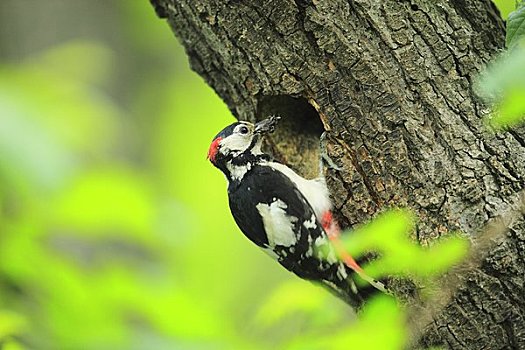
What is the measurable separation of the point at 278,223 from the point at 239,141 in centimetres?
41

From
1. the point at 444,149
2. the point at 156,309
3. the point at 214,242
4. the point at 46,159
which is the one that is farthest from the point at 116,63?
the point at 46,159

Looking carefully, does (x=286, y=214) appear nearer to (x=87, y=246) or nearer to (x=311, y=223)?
(x=311, y=223)

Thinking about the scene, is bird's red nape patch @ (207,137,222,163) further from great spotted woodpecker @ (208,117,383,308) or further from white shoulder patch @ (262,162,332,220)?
white shoulder patch @ (262,162,332,220)

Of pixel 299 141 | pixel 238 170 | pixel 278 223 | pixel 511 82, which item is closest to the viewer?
pixel 511 82

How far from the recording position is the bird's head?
115 inches

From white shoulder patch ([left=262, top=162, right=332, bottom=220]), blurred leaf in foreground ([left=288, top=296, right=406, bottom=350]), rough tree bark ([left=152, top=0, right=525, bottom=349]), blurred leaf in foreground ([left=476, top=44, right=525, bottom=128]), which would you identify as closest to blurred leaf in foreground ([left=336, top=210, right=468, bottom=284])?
blurred leaf in foreground ([left=288, top=296, right=406, bottom=350])

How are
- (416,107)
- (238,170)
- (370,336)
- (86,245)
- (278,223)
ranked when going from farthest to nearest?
(86,245) → (238,170) → (278,223) → (416,107) → (370,336)

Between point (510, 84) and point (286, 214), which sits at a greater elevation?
point (286, 214)

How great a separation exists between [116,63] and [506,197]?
4116 millimetres

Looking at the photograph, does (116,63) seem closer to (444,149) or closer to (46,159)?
(444,149)

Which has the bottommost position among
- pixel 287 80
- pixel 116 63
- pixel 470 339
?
pixel 470 339

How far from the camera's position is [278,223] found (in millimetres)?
3021

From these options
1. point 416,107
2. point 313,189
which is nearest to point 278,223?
point 313,189

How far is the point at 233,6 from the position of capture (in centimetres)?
249
